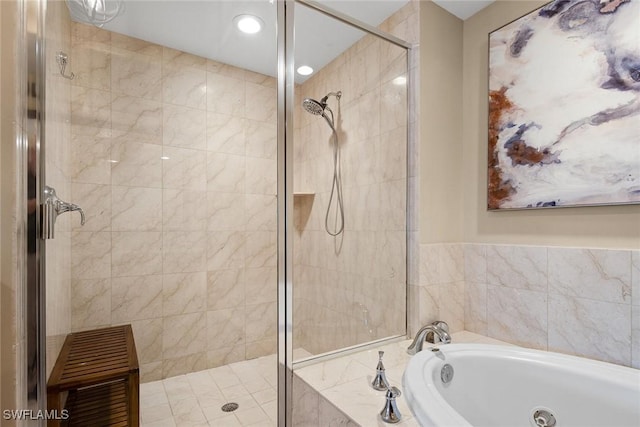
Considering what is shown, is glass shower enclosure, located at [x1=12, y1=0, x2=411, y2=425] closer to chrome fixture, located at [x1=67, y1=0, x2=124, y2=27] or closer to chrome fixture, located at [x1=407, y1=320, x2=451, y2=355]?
chrome fixture, located at [x1=67, y1=0, x2=124, y2=27]

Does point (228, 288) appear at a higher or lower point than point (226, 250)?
lower

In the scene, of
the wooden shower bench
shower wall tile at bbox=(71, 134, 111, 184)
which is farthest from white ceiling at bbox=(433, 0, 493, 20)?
the wooden shower bench

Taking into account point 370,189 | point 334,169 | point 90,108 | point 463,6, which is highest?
point 463,6

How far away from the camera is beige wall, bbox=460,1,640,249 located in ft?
4.44

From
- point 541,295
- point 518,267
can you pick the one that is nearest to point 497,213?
point 518,267

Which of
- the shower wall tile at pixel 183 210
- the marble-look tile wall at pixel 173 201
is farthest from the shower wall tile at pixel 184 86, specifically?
the shower wall tile at pixel 183 210

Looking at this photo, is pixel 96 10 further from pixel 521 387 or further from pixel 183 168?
pixel 521 387

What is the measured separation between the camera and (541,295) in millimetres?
1566

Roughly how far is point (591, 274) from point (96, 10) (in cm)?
255

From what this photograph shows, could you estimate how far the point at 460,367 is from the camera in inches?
54.7

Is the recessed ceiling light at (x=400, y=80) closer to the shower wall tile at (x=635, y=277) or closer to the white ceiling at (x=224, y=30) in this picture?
the white ceiling at (x=224, y=30)

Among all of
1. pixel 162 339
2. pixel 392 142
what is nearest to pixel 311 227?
pixel 392 142

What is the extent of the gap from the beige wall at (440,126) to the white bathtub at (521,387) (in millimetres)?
685

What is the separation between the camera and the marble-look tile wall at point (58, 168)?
1.02 meters
